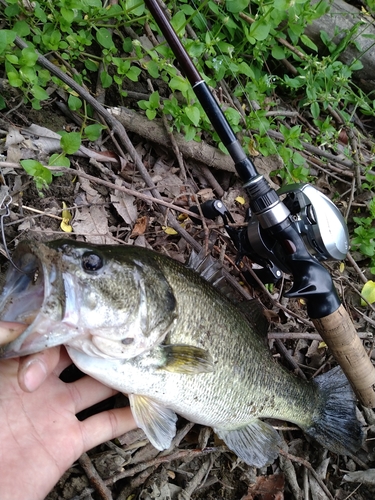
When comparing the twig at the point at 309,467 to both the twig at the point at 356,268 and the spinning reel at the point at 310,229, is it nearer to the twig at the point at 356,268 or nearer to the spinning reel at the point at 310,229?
the spinning reel at the point at 310,229

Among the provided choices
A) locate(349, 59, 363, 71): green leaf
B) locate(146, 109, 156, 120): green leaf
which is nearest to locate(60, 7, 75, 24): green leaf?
locate(146, 109, 156, 120): green leaf

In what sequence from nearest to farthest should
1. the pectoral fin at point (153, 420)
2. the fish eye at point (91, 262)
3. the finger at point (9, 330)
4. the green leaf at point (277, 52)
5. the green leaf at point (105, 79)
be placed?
→ the finger at point (9, 330) < the fish eye at point (91, 262) < the pectoral fin at point (153, 420) < the green leaf at point (105, 79) < the green leaf at point (277, 52)

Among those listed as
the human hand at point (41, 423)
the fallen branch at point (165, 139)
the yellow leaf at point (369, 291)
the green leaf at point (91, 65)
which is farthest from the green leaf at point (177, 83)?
the yellow leaf at point (369, 291)

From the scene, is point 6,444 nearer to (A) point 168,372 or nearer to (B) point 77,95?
(A) point 168,372

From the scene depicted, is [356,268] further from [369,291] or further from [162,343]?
[162,343]

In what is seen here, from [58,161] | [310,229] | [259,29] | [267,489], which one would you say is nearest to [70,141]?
[58,161]

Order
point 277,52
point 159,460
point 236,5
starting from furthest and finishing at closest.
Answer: point 277,52
point 236,5
point 159,460

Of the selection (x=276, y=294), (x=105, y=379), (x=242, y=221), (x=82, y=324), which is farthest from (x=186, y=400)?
(x=242, y=221)

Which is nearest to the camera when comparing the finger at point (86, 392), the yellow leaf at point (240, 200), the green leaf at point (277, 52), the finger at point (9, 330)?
the finger at point (9, 330)
